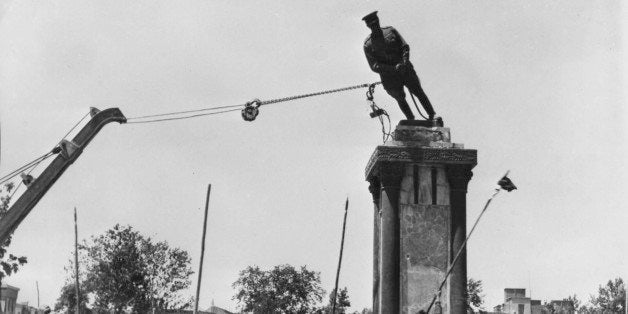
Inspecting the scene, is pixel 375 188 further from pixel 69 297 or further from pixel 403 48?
pixel 69 297

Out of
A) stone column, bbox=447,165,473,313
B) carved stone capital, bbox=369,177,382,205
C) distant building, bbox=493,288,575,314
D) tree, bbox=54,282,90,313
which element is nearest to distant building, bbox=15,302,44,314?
tree, bbox=54,282,90,313

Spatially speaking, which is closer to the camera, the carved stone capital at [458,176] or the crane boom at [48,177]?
the crane boom at [48,177]

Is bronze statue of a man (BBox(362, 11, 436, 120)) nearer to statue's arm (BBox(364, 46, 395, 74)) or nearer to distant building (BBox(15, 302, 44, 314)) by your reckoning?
statue's arm (BBox(364, 46, 395, 74))

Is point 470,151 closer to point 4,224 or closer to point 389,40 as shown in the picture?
point 389,40

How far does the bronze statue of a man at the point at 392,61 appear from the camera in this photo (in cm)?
1431

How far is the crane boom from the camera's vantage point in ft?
42.4

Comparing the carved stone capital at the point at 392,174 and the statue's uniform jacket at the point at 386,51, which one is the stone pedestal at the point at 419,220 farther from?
the statue's uniform jacket at the point at 386,51

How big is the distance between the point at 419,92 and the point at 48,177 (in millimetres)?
6617

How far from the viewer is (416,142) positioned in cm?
1428

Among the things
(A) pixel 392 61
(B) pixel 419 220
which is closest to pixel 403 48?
(A) pixel 392 61

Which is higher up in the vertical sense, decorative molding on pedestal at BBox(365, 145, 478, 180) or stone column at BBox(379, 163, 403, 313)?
decorative molding on pedestal at BBox(365, 145, 478, 180)

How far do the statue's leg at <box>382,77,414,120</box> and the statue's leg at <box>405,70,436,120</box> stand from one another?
16 cm

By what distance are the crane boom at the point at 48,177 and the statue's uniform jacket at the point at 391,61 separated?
486 centimetres

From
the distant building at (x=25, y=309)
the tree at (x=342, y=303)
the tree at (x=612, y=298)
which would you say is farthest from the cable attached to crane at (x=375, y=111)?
the distant building at (x=25, y=309)
